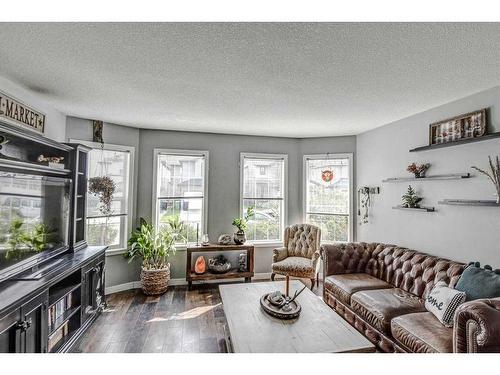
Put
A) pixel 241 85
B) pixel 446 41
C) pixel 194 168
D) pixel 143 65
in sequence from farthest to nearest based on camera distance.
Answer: pixel 194 168, pixel 241 85, pixel 143 65, pixel 446 41

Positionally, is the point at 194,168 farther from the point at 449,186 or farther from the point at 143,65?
the point at 449,186

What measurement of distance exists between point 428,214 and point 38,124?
185 inches

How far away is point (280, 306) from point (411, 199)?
2.30 metres

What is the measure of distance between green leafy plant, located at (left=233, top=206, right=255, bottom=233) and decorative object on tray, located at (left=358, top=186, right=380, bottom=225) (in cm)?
186

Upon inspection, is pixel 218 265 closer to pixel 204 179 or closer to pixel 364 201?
pixel 204 179

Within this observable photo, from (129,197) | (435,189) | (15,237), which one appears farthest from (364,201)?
(15,237)

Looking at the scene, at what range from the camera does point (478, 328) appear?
1.56 metres

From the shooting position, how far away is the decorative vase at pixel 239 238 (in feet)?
14.2

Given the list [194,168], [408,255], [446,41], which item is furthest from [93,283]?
[446,41]

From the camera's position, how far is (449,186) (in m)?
2.92

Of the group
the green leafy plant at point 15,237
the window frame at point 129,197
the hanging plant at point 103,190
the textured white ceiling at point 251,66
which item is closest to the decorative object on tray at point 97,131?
the window frame at point 129,197

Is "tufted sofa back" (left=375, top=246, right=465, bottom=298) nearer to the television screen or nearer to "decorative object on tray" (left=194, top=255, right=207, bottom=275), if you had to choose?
"decorative object on tray" (left=194, top=255, right=207, bottom=275)
